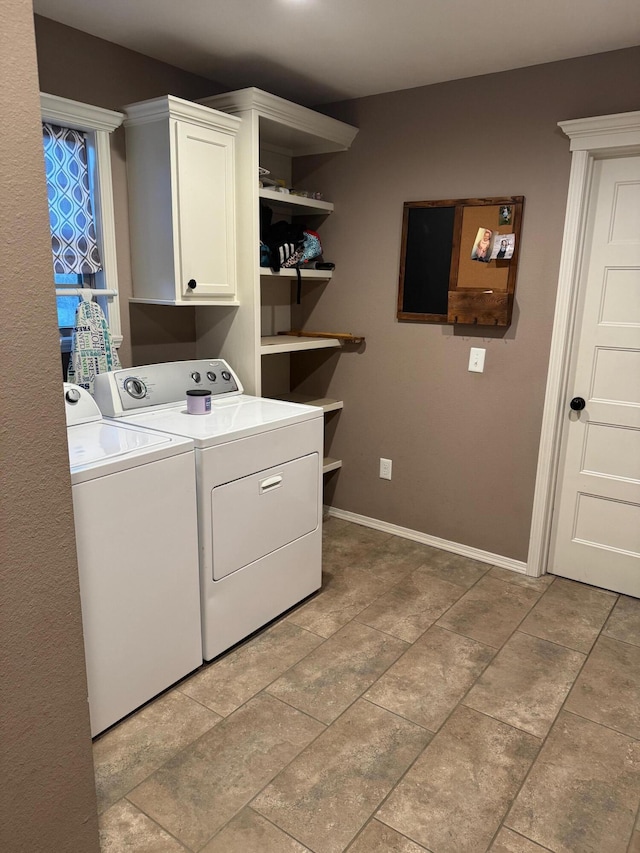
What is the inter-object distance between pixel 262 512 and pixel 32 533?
1302 mm

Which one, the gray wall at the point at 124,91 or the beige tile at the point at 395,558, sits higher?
the gray wall at the point at 124,91

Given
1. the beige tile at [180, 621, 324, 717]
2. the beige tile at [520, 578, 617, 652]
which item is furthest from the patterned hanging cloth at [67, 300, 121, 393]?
the beige tile at [520, 578, 617, 652]

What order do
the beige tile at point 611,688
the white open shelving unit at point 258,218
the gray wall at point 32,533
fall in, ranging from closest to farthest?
the gray wall at point 32,533 → the beige tile at point 611,688 → the white open shelving unit at point 258,218

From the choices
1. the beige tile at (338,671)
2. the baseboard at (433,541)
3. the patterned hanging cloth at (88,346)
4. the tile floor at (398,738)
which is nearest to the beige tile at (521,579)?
the baseboard at (433,541)

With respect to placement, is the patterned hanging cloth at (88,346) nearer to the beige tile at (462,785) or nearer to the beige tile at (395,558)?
the beige tile at (395,558)

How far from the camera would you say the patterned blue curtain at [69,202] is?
252 centimetres

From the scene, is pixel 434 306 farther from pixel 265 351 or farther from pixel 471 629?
pixel 471 629

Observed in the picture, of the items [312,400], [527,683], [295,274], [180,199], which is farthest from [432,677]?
[180,199]

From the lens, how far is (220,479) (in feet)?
7.41

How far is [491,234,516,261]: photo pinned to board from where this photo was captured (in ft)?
9.50

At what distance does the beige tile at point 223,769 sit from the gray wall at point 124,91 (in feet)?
5.57

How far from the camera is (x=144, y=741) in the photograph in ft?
6.46

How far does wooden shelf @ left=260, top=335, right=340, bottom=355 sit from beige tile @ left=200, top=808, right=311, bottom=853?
1.97 m

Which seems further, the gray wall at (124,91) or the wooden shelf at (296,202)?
the wooden shelf at (296,202)
